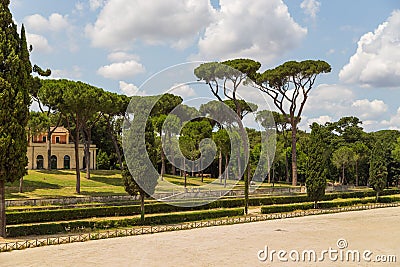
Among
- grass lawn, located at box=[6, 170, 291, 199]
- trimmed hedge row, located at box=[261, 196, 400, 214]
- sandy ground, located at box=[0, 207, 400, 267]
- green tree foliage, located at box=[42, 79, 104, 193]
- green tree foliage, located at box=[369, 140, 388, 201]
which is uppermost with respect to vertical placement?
green tree foliage, located at box=[42, 79, 104, 193]

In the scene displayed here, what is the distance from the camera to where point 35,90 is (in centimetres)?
4569

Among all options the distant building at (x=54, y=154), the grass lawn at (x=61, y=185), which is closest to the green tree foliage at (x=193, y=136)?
the grass lawn at (x=61, y=185)

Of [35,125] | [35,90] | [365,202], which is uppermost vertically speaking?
[35,90]

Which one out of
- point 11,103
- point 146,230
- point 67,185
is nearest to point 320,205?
point 146,230

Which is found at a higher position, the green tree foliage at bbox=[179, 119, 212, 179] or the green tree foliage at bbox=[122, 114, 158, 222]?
the green tree foliage at bbox=[179, 119, 212, 179]

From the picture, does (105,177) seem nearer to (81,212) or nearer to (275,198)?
(275,198)

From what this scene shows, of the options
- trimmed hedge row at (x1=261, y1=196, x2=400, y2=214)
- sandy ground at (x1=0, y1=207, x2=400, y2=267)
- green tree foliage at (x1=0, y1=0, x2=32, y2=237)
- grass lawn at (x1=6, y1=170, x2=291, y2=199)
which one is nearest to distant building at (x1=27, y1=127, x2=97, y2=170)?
grass lawn at (x1=6, y1=170, x2=291, y2=199)

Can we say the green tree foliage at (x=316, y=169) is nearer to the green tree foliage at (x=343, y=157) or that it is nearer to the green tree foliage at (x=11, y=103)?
the green tree foliage at (x=11, y=103)

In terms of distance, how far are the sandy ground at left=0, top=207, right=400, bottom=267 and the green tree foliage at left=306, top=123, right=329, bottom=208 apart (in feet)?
29.9

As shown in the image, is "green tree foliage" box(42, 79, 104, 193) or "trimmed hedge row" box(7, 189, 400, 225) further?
"green tree foliage" box(42, 79, 104, 193)

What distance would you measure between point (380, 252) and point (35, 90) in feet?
120

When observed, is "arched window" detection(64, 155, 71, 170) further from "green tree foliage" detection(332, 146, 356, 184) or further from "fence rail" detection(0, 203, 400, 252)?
"green tree foliage" detection(332, 146, 356, 184)

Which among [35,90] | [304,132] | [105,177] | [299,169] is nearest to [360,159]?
[299,169]

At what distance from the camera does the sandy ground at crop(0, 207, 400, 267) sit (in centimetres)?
1708
